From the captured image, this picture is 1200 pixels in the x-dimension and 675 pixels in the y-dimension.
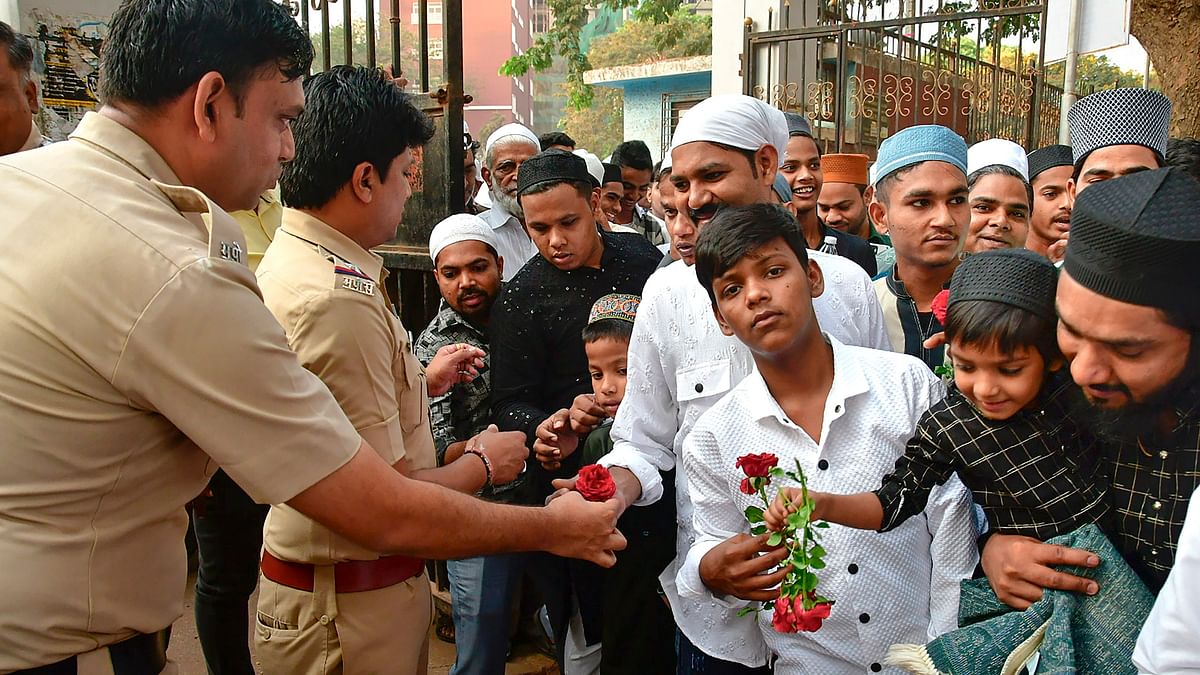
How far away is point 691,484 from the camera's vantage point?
2307 millimetres

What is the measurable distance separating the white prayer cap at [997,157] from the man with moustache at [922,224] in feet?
1.63

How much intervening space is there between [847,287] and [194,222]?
5.99 feet

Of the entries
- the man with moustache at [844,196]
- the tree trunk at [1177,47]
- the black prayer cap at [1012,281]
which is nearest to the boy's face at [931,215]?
the black prayer cap at [1012,281]

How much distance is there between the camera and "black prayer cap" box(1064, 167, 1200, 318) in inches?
55.4

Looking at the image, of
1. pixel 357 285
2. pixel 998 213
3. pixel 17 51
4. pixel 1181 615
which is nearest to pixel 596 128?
pixel 17 51

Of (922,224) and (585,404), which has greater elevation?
(922,224)

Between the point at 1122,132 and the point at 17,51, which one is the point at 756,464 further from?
the point at 17,51

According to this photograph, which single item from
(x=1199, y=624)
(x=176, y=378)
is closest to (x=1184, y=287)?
(x=1199, y=624)

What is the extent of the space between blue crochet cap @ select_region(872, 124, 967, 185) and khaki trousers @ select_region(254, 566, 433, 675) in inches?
84.8

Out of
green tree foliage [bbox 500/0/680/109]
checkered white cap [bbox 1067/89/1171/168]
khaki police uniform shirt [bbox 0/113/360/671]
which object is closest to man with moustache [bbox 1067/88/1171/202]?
checkered white cap [bbox 1067/89/1171/168]

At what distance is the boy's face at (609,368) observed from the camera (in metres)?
2.92

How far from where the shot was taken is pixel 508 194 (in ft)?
16.0

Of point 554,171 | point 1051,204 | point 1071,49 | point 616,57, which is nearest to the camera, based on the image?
point 554,171

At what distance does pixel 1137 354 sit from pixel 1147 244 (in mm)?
192
